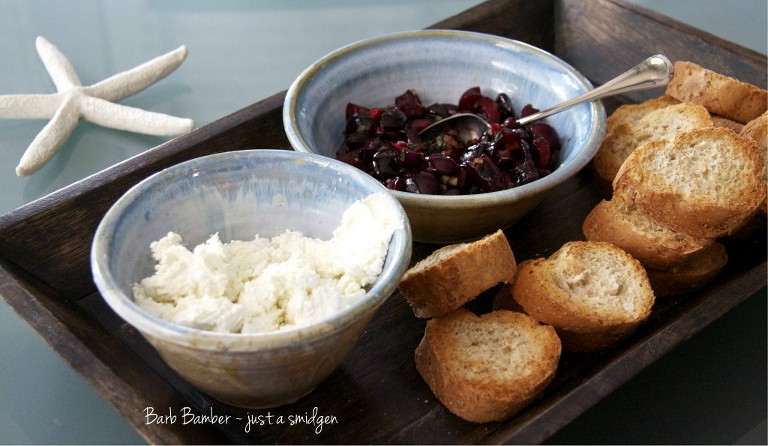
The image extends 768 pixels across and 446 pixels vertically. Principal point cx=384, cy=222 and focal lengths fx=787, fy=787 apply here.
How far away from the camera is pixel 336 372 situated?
1920 mm

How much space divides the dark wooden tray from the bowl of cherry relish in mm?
166

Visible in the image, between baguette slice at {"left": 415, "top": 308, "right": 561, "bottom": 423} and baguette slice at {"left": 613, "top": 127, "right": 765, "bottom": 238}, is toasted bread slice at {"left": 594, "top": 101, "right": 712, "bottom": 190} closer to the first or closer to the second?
baguette slice at {"left": 613, "top": 127, "right": 765, "bottom": 238}

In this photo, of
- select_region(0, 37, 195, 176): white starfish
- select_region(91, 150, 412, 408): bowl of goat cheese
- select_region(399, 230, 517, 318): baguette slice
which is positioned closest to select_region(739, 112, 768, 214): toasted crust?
select_region(399, 230, 517, 318): baguette slice

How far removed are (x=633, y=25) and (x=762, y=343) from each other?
132cm

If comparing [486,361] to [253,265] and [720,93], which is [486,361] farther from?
[720,93]

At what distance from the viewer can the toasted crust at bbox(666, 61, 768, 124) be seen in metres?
2.49

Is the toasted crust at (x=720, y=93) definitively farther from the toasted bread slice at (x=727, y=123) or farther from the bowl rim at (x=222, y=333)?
the bowl rim at (x=222, y=333)

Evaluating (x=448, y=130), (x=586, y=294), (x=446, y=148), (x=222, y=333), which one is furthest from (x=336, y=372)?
(x=448, y=130)

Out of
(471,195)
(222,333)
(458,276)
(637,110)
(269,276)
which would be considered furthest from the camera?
(637,110)

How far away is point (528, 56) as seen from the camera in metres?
2.59

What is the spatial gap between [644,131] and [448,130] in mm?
635

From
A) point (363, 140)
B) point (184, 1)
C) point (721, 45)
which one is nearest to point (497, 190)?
point (363, 140)

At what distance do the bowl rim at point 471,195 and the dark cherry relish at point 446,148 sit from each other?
0.25 ft

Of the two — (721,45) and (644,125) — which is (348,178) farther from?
(721,45)
